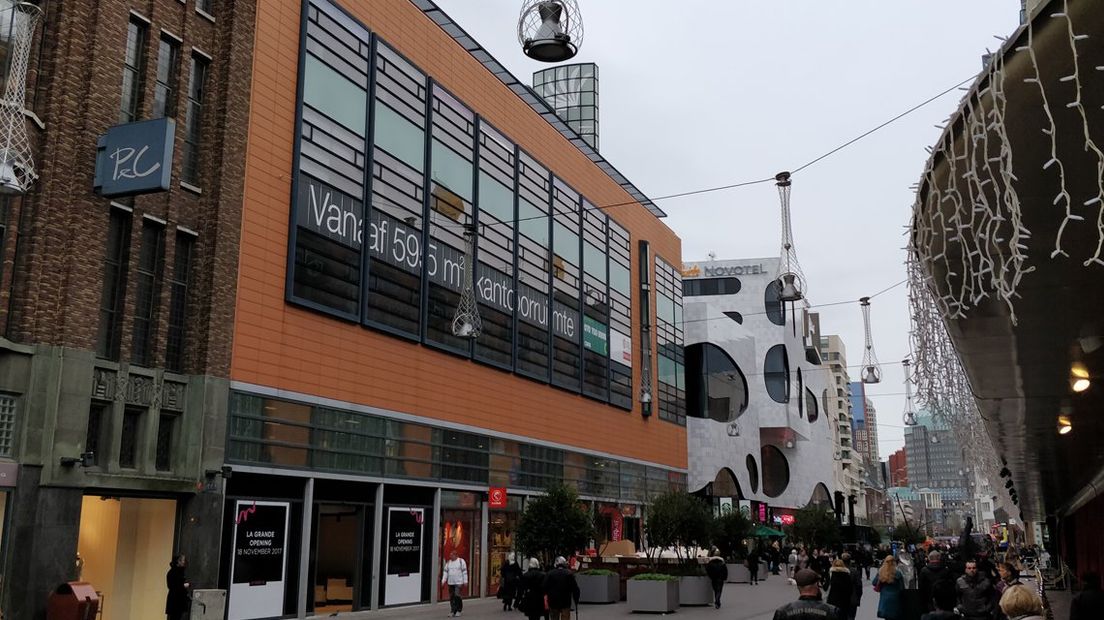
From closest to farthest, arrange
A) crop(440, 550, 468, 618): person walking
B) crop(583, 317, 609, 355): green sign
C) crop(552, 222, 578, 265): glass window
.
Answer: crop(440, 550, 468, 618): person walking → crop(552, 222, 578, 265): glass window → crop(583, 317, 609, 355): green sign

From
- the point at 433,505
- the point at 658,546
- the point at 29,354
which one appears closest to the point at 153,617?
the point at 29,354

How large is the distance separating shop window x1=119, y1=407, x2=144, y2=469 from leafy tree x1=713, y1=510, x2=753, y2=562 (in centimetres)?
3004

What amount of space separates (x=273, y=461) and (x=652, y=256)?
3140 cm

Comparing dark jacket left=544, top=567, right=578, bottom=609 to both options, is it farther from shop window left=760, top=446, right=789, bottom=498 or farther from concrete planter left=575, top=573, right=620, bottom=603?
shop window left=760, top=446, right=789, bottom=498

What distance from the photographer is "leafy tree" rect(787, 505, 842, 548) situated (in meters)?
59.8

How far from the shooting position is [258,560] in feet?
74.7

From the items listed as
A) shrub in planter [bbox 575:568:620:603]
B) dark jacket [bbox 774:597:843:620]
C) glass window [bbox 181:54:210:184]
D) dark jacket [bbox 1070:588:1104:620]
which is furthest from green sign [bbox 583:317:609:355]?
dark jacket [bbox 774:597:843:620]

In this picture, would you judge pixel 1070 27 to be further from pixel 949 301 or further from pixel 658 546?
pixel 658 546

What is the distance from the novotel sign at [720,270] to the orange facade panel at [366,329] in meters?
57.9

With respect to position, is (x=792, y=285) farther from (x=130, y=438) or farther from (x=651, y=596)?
(x=651, y=596)

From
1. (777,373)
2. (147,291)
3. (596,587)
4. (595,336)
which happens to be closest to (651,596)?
(596,587)

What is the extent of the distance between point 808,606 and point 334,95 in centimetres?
2337

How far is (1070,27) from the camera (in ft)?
11.7

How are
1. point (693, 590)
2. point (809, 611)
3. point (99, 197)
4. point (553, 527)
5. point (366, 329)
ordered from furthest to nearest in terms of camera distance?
1. point (553, 527)
2. point (693, 590)
3. point (366, 329)
4. point (99, 197)
5. point (809, 611)
